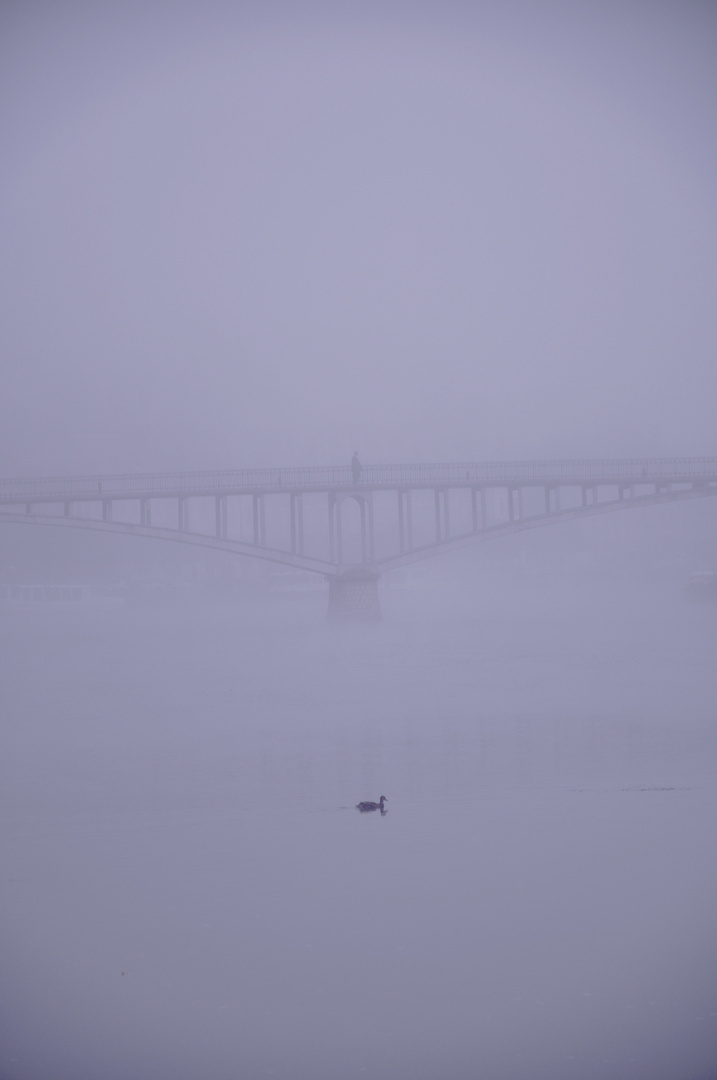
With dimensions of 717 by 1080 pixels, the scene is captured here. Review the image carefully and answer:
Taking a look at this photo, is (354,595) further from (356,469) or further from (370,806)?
(370,806)

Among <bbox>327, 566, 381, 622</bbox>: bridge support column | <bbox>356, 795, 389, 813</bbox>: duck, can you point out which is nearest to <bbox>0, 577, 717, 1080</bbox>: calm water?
<bbox>356, 795, 389, 813</bbox>: duck

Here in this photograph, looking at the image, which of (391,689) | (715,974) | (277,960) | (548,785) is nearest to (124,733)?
(391,689)

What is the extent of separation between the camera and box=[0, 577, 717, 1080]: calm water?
7.01m

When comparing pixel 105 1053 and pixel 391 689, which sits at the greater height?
pixel 391 689

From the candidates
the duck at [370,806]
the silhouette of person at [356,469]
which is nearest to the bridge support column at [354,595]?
the silhouette of person at [356,469]

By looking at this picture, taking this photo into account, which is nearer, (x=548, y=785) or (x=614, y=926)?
(x=614, y=926)

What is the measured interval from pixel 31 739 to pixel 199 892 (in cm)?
1268

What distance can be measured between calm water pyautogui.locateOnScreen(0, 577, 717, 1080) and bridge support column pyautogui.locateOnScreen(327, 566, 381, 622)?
98.1 ft

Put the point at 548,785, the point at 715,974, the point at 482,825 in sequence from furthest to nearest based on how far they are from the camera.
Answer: the point at 548,785 → the point at 482,825 → the point at 715,974

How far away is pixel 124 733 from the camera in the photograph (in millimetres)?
21938

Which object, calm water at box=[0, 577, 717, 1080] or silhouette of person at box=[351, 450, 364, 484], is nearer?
calm water at box=[0, 577, 717, 1080]

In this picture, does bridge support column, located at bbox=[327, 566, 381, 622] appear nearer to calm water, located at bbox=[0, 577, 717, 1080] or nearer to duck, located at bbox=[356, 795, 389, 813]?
calm water, located at bbox=[0, 577, 717, 1080]

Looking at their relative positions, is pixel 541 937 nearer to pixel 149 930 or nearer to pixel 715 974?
pixel 715 974

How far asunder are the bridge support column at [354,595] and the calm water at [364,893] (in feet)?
98.1
